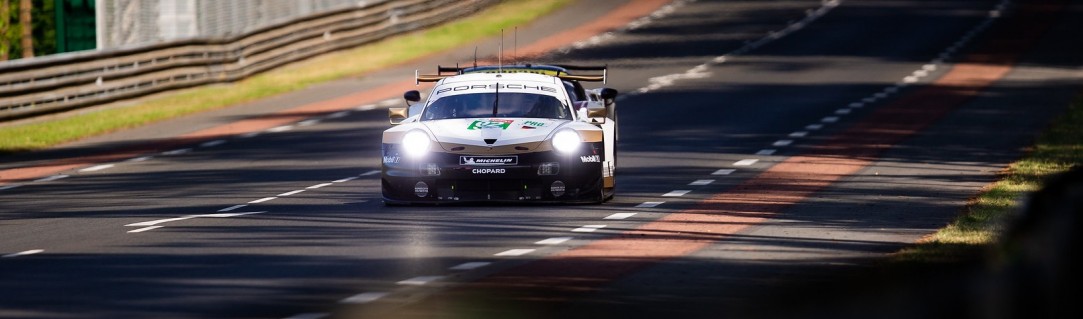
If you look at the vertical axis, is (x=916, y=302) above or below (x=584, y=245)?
above

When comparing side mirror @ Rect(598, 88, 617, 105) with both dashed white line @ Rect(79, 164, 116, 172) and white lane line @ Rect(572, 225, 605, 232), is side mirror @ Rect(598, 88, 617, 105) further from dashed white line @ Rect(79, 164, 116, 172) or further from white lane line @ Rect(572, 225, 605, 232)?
dashed white line @ Rect(79, 164, 116, 172)

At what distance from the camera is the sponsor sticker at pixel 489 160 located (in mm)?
16250

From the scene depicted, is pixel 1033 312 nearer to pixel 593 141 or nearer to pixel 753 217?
pixel 753 217

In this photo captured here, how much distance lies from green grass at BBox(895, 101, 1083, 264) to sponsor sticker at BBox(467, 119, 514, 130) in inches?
163

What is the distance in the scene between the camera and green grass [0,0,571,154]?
28109 mm

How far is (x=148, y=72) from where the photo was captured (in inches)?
1303

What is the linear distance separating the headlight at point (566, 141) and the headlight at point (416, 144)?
1.12m

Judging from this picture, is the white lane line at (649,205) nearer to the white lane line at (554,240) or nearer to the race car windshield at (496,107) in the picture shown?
the race car windshield at (496,107)

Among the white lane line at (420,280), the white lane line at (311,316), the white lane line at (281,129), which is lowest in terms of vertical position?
the white lane line at (281,129)

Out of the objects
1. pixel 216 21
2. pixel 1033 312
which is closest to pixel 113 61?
pixel 216 21

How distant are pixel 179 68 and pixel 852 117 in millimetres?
12884

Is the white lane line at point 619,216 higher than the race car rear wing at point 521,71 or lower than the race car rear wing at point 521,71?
lower

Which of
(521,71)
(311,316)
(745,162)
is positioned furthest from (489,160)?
(311,316)

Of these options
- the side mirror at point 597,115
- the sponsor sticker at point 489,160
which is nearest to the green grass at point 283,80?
the side mirror at point 597,115
